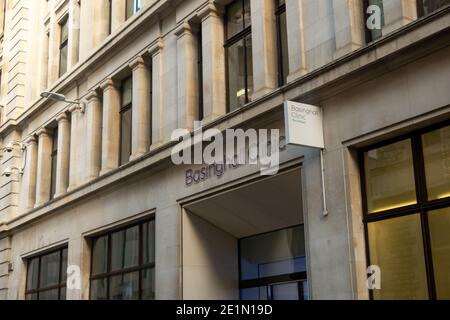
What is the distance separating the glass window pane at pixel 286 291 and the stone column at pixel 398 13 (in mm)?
6496

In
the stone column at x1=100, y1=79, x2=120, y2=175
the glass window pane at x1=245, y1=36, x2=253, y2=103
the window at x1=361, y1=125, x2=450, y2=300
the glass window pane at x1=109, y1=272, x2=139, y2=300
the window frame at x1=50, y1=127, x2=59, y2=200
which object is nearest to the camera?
the window at x1=361, y1=125, x2=450, y2=300

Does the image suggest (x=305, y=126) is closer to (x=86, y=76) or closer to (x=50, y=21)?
(x=86, y=76)

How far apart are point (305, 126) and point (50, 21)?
57.4 ft

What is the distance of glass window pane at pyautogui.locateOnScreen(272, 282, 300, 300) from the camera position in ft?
49.1

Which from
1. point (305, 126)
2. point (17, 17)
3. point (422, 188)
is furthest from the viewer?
point (17, 17)

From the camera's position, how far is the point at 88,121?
70.3ft

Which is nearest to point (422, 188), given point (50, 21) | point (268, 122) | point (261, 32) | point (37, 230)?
point (268, 122)

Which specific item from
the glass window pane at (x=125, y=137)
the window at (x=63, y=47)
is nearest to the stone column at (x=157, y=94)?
the glass window pane at (x=125, y=137)

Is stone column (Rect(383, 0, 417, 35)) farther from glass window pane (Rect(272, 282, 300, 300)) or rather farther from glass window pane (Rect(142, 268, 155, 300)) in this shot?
glass window pane (Rect(142, 268, 155, 300))

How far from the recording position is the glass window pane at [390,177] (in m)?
11.3

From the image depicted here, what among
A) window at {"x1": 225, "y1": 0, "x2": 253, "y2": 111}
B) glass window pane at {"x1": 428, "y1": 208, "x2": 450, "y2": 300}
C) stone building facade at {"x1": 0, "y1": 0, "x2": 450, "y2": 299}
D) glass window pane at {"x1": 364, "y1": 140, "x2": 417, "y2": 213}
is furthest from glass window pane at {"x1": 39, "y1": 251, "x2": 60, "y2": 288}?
glass window pane at {"x1": 428, "y1": 208, "x2": 450, "y2": 300}

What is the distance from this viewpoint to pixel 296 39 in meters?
13.4

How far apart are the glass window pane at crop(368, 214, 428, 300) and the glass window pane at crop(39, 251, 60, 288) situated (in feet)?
46.3

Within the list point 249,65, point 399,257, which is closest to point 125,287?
point 249,65
